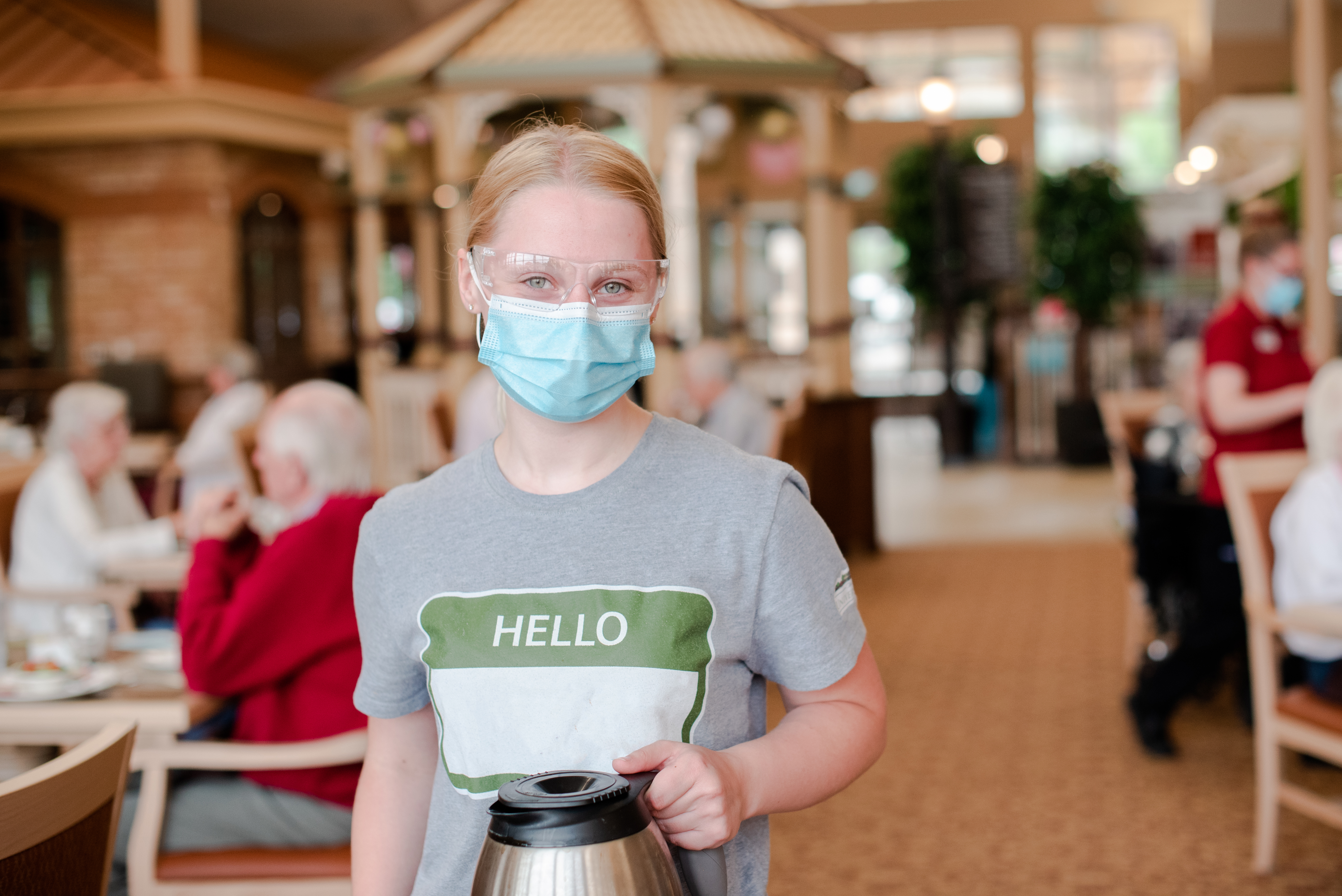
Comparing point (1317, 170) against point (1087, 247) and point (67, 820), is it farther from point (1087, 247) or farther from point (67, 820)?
point (1087, 247)

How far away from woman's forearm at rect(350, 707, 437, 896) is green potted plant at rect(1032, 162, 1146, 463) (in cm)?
1254

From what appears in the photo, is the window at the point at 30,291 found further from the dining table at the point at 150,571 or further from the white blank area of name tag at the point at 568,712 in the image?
the white blank area of name tag at the point at 568,712

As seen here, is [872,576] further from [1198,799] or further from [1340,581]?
[1340,581]

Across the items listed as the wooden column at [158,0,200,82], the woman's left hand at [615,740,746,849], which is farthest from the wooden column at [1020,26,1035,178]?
the woman's left hand at [615,740,746,849]

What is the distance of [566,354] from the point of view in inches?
47.6

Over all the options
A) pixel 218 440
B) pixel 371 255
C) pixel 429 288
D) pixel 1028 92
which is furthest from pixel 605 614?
pixel 1028 92

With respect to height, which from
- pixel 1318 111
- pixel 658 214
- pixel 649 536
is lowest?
pixel 649 536

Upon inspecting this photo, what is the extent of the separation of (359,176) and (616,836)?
8060 millimetres

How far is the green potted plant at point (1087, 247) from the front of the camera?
43.7 feet

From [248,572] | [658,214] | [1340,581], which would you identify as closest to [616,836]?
[658,214]

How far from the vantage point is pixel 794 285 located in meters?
15.5

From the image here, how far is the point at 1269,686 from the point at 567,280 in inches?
102

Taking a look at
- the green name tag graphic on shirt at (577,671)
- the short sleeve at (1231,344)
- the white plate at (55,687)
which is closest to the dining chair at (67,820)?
the green name tag graphic on shirt at (577,671)

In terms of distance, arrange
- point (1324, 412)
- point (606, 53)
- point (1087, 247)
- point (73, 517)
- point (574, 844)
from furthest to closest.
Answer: point (1087, 247), point (606, 53), point (73, 517), point (1324, 412), point (574, 844)
